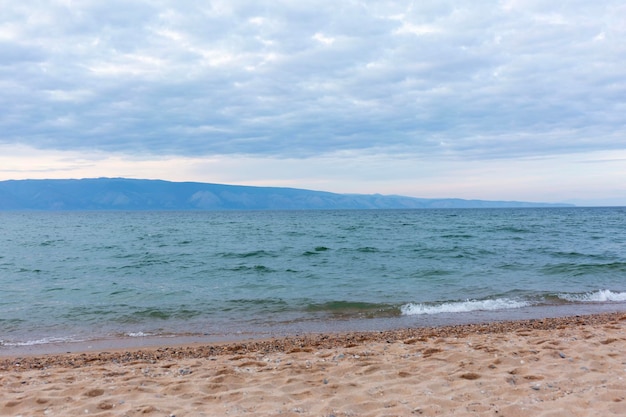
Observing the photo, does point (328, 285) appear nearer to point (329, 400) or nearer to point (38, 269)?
point (329, 400)

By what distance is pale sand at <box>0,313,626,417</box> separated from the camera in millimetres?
4949

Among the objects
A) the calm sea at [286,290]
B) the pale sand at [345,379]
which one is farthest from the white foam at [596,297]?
the pale sand at [345,379]

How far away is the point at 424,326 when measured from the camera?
10.9 metres

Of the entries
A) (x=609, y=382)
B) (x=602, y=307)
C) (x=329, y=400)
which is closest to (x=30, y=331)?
(x=329, y=400)

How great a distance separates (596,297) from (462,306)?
4748 millimetres

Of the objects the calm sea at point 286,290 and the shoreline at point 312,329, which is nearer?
the shoreline at point 312,329

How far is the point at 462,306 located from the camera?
12.9 metres

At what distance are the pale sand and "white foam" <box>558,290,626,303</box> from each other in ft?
18.7

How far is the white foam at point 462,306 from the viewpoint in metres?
12.5

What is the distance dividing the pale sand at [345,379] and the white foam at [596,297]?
5.71m

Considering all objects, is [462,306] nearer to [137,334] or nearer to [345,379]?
[345,379]

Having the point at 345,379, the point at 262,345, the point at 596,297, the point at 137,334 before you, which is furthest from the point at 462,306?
the point at 137,334

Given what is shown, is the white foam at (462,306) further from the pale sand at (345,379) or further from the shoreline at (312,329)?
the pale sand at (345,379)

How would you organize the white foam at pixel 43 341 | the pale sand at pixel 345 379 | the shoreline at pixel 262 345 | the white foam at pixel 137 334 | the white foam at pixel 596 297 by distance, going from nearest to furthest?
1. the pale sand at pixel 345 379
2. the shoreline at pixel 262 345
3. the white foam at pixel 43 341
4. the white foam at pixel 137 334
5. the white foam at pixel 596 297
